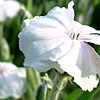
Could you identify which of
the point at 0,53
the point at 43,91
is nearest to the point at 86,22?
the point at 0,53

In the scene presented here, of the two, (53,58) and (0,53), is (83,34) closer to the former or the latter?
(53,58)

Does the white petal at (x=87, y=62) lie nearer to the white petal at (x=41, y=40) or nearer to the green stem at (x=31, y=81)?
the white petal at (x=41, y=40)

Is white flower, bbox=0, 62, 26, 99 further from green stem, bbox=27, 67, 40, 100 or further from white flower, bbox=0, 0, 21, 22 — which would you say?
white flower, bbox=0, 0, 21, 22

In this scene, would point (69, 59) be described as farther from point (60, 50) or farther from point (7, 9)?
point (7, 9)

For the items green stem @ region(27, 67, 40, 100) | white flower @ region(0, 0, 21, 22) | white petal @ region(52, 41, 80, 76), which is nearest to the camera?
white petal @ region(52, 41, 80, 76)

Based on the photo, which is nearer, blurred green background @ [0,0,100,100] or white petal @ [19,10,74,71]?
white petal @ [19,10,74,71]

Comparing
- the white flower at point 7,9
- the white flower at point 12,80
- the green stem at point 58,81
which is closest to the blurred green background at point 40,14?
the white flower at point 7,9

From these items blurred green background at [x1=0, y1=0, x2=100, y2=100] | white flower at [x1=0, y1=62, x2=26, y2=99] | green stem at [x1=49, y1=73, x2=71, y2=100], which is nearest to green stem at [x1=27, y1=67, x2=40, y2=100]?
white flower at [x1=0, y1=62, x2=26, y2=99]
